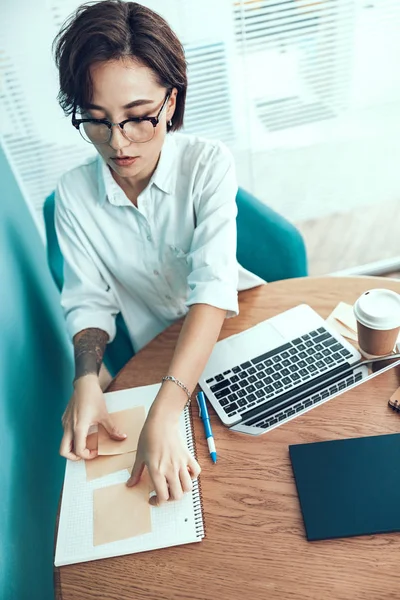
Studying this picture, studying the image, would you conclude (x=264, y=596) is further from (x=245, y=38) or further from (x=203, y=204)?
(x=245, y=38)

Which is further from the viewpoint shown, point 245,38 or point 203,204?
point 245,38

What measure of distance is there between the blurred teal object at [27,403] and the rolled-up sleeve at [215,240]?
1.53ft

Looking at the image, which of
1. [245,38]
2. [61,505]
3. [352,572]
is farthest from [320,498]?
[245,38]

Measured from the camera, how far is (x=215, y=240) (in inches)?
43.2

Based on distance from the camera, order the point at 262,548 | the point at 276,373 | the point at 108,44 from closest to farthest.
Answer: the point at 262,548 → the point at 108,44 → the point at 276,373

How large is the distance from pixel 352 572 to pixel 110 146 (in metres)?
0.88

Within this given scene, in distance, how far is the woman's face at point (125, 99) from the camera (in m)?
0.89

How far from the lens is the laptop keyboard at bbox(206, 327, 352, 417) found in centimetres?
98

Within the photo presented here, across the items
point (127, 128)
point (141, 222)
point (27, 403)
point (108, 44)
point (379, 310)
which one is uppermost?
point (108, 44)

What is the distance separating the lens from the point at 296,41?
5.54 ft

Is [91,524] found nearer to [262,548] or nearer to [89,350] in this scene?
[262,548]

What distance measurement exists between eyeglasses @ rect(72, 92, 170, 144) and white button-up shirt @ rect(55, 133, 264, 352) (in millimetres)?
149

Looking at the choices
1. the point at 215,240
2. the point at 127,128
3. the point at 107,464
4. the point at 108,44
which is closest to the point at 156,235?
the point at 215,240

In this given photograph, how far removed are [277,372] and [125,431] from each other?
1.11 feet
